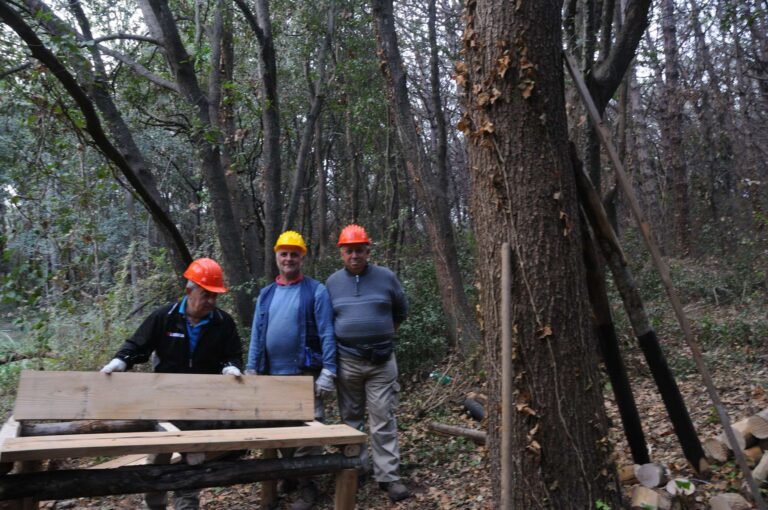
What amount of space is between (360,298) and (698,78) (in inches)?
481

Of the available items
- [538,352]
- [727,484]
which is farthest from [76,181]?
[727,484]

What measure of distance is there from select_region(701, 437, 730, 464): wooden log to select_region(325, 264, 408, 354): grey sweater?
2.51 m

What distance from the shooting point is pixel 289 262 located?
5426 millimetres

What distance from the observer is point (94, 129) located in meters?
6.73

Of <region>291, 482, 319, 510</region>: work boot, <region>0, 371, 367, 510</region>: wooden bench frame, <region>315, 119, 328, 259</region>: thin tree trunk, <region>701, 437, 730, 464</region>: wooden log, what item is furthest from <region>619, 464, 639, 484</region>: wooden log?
<region>315, 119, 328, 259</region>: thin tree trunk

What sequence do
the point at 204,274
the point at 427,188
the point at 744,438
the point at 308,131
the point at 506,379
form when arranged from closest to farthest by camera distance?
the point at 506,379
the point at 744,438
the point at 204,274
the point at 427,188
the point at 308,131

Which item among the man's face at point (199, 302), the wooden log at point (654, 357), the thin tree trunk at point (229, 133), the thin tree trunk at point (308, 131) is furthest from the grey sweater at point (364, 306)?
the thin tree trunk at point (308, 131)

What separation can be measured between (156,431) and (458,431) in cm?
310

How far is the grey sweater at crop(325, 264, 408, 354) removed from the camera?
5410 mm

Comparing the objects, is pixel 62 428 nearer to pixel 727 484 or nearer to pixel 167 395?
pixel 167 395

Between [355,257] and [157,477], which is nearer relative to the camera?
[157,477]

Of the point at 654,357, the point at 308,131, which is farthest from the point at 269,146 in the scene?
the point at 654,357

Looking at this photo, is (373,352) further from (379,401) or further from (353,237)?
(353,237)

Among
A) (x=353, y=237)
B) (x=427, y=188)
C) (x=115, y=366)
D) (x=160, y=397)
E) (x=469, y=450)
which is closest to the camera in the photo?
(x=160, y=397)
